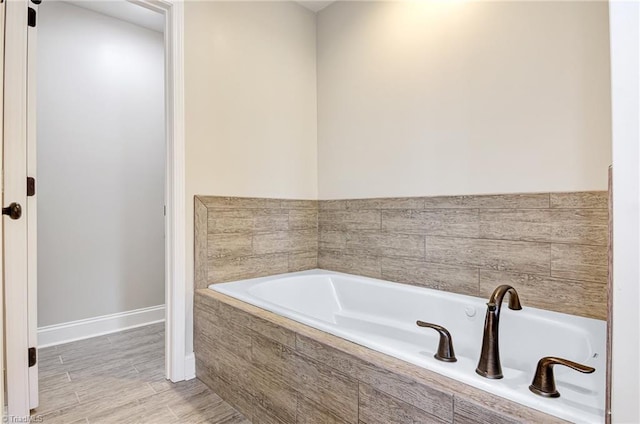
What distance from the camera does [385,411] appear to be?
1.04 meters

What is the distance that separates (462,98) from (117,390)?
2.54m

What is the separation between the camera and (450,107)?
2029mm

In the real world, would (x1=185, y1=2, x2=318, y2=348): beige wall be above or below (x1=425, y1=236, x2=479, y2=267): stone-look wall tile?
above

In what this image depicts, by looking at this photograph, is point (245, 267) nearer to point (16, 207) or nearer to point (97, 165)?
point (16, 207)

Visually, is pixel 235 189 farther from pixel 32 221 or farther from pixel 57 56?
pixel 57 56

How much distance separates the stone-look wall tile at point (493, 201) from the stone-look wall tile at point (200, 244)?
1.39 m

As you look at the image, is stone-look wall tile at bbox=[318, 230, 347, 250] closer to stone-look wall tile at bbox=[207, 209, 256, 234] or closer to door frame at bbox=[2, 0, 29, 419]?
stone-look wall tile at bbox=[207, 209, 256, 234]

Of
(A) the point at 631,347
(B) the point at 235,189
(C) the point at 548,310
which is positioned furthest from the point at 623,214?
(B) the point at 235,189

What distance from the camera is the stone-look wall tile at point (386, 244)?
216 centimetres

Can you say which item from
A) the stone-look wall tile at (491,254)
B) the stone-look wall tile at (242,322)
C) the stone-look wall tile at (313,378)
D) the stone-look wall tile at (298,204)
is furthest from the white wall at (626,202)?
the stone-look wall tile at (298,204)

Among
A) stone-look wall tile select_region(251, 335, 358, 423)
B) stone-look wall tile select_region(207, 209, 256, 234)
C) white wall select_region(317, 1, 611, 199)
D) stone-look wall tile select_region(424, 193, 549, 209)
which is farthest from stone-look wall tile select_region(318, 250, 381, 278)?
stone-look wall tile select_region(251, 335, 358, 423)

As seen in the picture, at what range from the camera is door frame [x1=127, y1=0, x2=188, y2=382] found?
206 cm

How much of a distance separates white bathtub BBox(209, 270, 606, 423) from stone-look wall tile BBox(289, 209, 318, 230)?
36 cm

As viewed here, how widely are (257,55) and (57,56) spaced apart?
155 cm
